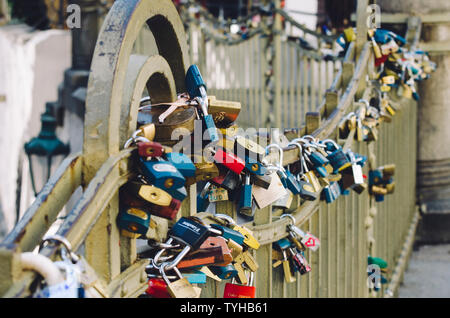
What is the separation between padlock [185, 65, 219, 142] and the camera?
159 centimetres

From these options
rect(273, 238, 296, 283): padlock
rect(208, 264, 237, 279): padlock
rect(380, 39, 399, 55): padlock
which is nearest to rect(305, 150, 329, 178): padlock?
rect(273, 238, 296, 283): padlock

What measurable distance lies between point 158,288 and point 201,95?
0.50 metres

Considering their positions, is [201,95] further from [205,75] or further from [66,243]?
[205,75]

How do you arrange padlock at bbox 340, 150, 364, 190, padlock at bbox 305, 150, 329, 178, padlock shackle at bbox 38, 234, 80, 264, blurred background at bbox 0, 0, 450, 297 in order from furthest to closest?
1. blurred background at bbox 0, 0, 450, 297
2. padlock at bbox 340, 150, 364, 190
3. padlock at bbox 305, 150, 329, 178
4. padlock shackle at bbox 38, 234, 80, 264

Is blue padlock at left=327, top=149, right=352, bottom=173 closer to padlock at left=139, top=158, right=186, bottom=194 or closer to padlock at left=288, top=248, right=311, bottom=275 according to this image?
padlock at left=288, top=248, right=311, bottom=275

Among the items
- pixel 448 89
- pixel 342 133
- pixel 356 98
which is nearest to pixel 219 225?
pixel 342 133

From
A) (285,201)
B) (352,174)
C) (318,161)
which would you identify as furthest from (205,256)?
(352,174)

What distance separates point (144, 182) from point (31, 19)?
510 inches

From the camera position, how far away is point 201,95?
1683 millimetres

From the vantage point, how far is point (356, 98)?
11.3ft

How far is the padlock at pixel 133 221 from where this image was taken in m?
1.37

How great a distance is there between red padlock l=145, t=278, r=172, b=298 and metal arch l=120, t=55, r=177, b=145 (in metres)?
0.33

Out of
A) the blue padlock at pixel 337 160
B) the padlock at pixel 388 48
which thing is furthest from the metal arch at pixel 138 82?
the padlock at pixel 388 48
